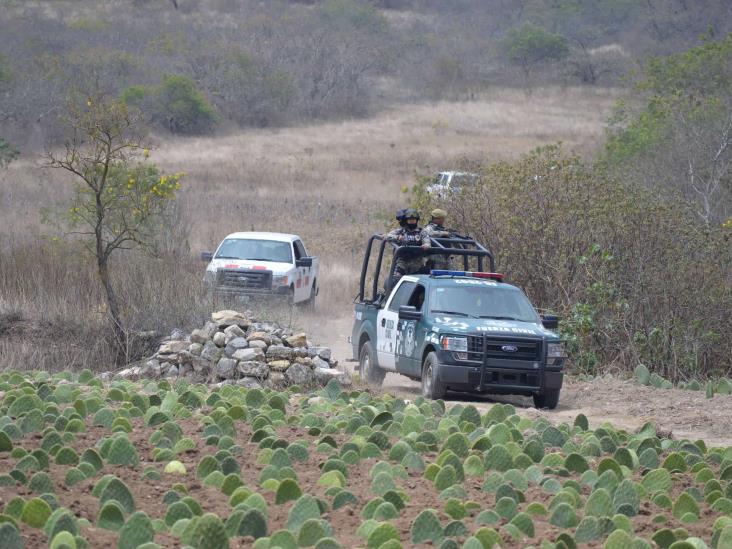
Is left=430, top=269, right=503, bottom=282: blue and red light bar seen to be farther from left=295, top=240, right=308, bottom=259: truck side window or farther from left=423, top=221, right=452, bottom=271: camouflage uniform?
left=295, top=240, right=308, bottom=259: truck side window

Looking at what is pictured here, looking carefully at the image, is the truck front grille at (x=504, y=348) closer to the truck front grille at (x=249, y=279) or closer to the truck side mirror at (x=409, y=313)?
the truck side mirror at (x=409, y=313)

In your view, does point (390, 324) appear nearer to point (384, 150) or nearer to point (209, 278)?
point (209, 278)

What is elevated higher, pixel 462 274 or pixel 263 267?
pixel 462 274

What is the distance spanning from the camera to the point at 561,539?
644 centimetres

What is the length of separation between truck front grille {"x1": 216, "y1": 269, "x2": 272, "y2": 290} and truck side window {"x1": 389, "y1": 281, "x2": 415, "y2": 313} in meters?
7.35

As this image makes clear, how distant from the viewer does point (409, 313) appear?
1516 centimetres

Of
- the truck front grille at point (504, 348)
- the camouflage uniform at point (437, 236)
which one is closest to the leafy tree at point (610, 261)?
the camouflage uniform at point (437, 236)

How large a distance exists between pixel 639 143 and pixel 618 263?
17.2m

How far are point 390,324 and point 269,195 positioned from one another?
27118mm

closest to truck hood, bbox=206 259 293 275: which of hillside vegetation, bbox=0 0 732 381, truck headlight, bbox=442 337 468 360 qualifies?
hillside vegetation, bbox=0 0 732 381

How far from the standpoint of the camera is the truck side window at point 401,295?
16047mm

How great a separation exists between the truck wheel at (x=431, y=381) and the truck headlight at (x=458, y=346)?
215 millimetres

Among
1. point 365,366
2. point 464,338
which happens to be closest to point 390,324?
point 365,366

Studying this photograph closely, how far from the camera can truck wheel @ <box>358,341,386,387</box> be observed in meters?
16.7
